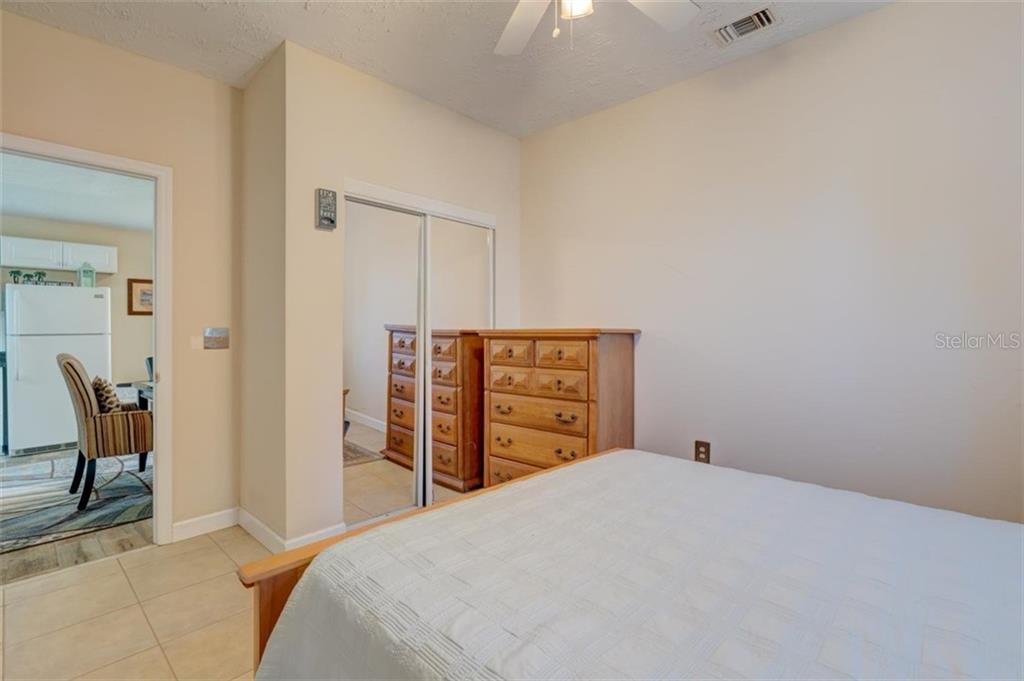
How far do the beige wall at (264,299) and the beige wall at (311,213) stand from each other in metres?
0.06

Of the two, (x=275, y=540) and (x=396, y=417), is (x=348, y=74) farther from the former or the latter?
(x=275, y=540)

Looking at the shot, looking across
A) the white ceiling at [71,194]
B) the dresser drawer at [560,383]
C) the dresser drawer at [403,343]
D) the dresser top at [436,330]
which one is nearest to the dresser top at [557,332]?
the dresser top at [436,330]

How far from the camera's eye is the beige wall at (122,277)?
5.08 metres

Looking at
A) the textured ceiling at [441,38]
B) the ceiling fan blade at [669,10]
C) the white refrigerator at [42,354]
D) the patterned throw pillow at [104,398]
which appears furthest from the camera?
the white refrigerator at [42,354]

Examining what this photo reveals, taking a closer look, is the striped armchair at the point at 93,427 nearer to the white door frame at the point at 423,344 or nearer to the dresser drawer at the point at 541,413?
the white door frame at the point at 423,344

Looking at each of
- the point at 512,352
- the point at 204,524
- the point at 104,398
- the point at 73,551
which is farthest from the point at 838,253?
the point at 104,398

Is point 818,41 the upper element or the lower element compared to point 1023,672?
upper

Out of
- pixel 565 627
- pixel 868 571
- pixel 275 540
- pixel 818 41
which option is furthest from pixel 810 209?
pixel 275 540

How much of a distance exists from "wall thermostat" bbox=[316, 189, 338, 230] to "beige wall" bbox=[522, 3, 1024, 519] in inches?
70.6

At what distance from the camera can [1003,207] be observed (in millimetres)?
1870

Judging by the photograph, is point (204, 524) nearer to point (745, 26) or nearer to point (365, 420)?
point (365, 420)

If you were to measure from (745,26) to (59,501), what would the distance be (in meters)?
5.22

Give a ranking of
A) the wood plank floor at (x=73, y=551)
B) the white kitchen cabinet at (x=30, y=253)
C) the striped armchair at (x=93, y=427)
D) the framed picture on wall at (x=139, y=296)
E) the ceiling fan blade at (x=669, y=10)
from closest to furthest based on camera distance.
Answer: the ceiling fan blade at (x=669, y=10) → the wood plank floor at (x=73, y=551) → the striped armchair at (x=93, y=427) → the white kitchen cabinet at (x=30, y=253) → the framed picture on wall at (x=139, y=296)

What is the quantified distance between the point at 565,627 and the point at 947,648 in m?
0.61
